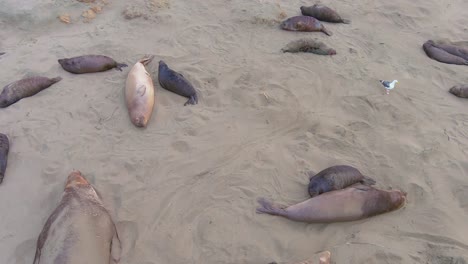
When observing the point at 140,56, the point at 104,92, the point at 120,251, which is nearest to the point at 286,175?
the point at 120,251

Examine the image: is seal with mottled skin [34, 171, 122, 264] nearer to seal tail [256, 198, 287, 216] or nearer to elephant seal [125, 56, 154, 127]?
elephant seal [125, 56, 154, 127]

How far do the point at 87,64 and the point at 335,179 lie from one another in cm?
380

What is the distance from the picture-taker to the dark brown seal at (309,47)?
20.0 ft

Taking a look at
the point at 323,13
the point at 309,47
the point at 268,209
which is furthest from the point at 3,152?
the point at 323,13

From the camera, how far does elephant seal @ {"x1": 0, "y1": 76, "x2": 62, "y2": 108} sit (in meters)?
5.07

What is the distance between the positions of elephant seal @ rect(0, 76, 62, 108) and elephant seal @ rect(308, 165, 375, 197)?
149 inches

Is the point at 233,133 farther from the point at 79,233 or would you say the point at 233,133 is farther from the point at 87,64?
the point at 87,64

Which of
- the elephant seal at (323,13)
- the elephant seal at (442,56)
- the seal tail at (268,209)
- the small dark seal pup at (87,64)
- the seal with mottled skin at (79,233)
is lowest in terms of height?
the seal with mottled skin at (79,233)

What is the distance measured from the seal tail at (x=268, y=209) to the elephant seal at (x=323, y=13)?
4.25m

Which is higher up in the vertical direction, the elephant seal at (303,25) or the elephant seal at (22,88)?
the elephant seal at (303,25)

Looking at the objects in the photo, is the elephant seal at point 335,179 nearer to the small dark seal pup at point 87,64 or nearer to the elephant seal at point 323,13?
the small dark seal pup at point 87,64

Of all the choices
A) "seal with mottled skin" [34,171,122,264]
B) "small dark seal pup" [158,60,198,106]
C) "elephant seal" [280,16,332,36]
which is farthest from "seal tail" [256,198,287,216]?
"elephant seal" [280,16,332,36]

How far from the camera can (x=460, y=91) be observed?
5406mm

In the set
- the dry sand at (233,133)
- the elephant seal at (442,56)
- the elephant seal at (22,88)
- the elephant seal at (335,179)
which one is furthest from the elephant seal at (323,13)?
the elephant seal at (22,88)
